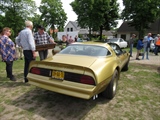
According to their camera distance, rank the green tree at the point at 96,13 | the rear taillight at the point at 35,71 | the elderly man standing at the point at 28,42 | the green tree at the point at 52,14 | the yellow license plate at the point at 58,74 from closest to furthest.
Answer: the yellow license plate at the point at 58,74, the rear taillight at the point at 35,71, the elderly man standing at the point at 28,42, the green tree at the point at 96,13, the green tree at the point at 52,14

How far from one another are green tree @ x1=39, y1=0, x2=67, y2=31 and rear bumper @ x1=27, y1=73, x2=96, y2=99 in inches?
1678

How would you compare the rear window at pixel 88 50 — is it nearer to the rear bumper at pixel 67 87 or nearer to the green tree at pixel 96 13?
the rear bumper at pixel 67 87

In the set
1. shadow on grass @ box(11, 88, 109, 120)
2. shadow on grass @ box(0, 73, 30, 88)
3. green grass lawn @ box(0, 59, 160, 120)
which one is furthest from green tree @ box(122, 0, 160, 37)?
shadow on grass @ box(11, 88, 109, 120)

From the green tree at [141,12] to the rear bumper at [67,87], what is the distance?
28606 millimetres

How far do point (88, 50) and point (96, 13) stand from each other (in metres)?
27.5

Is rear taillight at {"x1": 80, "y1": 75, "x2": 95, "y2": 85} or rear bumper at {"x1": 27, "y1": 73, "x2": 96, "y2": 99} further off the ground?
rear taillight at {"x1": 80, "y1": 75, "x2": 95, "y2": 85}

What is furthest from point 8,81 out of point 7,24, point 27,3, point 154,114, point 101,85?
point 27,3

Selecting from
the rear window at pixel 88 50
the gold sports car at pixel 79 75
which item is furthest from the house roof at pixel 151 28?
the gold sports car at pixel 79 75

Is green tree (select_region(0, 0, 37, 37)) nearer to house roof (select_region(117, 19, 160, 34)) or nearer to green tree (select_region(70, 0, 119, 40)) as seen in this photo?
green tree (select_region(70, 0, 119, 40))

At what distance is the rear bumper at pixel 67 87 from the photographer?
261 centimetres

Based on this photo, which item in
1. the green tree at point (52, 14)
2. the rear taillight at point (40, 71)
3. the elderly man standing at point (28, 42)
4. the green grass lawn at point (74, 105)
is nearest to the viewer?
the green grass lawn at point (74, 105)

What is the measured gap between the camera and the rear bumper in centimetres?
261

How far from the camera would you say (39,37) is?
488 centimetres

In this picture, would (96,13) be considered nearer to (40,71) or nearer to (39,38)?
(39,38)
